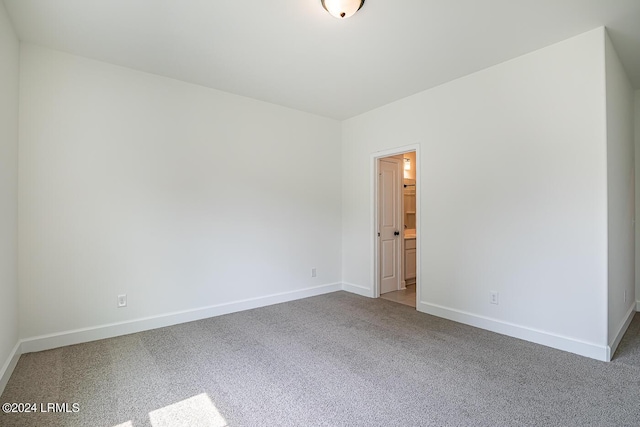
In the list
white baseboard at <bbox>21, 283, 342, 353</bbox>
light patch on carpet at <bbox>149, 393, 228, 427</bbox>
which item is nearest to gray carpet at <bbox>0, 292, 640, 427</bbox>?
light patch on carpet at <bbox>149, 393, 228, 427</bbox>

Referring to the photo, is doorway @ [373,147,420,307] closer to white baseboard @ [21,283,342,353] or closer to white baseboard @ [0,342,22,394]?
white baseboard @ [21,283,342,353]

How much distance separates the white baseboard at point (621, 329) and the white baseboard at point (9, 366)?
4499 millimetres

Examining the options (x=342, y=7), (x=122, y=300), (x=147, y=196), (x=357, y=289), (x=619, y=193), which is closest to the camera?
(x=342, y=7)

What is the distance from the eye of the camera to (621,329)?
3.01m

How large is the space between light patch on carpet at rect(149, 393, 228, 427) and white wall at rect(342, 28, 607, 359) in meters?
2.69

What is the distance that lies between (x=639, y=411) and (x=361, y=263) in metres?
3.16

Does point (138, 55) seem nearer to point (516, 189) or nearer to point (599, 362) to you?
point (516, 189)

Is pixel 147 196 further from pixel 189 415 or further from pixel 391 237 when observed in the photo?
pixel 391 237

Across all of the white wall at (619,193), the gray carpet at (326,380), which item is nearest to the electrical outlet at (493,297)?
the gray carpet at (326,380)

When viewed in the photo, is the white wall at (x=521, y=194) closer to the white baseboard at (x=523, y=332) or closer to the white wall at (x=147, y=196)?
the white baseboard at (x=523, y=332)

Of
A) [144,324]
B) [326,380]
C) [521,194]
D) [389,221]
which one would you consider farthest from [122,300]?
[521,194]

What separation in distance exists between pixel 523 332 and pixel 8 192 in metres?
4.52

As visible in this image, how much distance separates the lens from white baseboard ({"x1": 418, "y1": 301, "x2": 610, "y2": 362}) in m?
2.58

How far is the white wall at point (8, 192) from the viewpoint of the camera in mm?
2186
